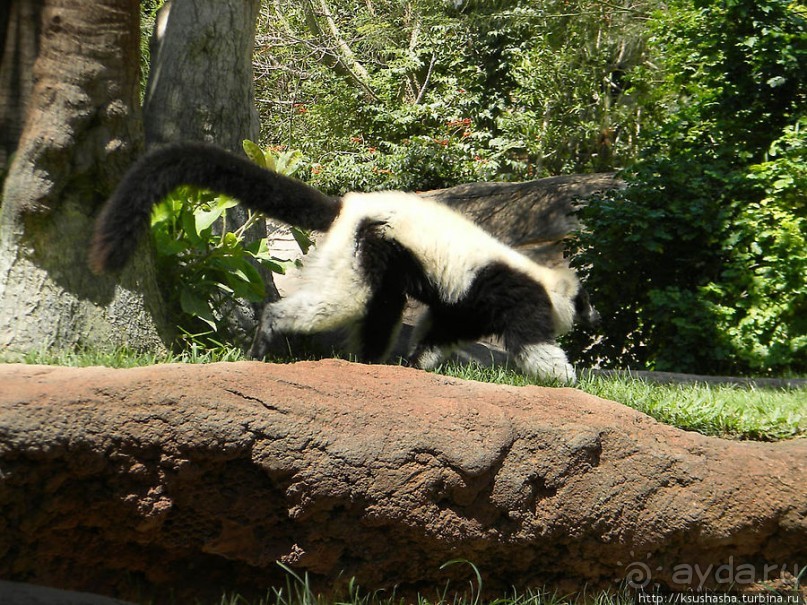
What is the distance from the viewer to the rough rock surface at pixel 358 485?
3.50 m

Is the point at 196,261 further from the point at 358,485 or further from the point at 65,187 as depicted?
the point at 358,485

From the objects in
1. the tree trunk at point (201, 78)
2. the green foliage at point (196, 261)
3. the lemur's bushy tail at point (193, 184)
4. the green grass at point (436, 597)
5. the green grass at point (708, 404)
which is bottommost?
the green grass at point (436, 597)

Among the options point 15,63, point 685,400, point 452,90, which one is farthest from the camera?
point 452,90

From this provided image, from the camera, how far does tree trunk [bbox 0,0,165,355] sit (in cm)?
496

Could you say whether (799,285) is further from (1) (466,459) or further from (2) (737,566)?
(1) (466,459)

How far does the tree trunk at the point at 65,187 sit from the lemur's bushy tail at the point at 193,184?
0.37 meters

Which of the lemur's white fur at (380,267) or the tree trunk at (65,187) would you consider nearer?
the tree trunk at (65,187)

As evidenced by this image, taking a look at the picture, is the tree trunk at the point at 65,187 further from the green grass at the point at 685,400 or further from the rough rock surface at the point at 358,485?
the rough rock surface at the point at 358,485

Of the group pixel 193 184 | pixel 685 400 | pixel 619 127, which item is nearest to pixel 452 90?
pixel 619 127

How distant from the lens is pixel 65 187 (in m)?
5.14

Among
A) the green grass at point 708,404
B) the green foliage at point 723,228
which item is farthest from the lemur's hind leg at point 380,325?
the green foliage at point 723,228

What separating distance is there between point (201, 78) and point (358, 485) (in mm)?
4339

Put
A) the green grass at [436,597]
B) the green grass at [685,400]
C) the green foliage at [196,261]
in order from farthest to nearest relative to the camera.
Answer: the green foliage at [196,261], the green grass at [685,400], the green grass at [436,597]

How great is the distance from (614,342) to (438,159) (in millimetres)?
7750
